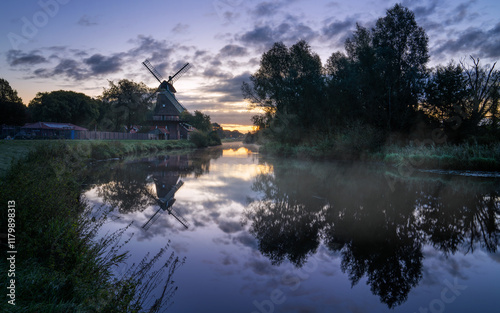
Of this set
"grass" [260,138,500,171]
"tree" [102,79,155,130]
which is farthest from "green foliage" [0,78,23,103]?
"grass" [260,138,500,171]

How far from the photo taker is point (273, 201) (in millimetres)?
11469

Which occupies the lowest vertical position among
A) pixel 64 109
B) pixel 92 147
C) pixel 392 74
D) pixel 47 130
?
pixel 92 147

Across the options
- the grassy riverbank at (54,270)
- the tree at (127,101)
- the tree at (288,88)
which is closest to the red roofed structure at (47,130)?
the tree at (127,101)

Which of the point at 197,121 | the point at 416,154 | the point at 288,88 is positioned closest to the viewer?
the point at 416,154

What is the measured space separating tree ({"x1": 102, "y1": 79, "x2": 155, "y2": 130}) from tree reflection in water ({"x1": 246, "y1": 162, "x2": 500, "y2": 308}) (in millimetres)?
58406

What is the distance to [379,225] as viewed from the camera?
802 centimetres

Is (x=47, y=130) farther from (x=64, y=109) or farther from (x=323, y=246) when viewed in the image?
(x=323, y=246)

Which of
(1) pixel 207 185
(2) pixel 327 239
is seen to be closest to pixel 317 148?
(1) pixel 207 185

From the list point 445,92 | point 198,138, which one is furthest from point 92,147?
point 198,138

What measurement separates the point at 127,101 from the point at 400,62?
181 feet

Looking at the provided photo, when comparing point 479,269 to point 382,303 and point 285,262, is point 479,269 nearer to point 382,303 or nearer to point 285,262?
point 382,303

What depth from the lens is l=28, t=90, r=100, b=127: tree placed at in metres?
58.5

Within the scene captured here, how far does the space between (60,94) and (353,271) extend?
73.3 m

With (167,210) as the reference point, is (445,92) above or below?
above
